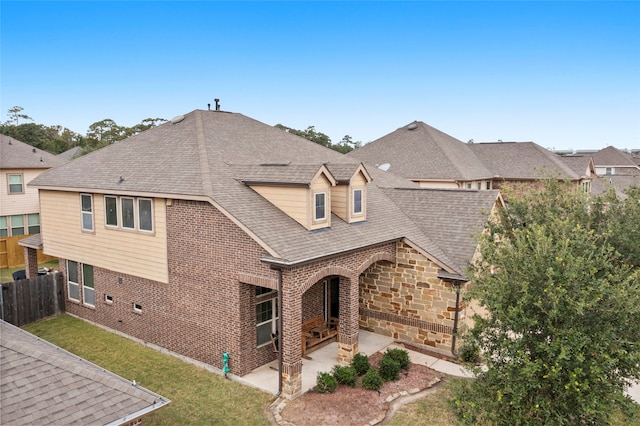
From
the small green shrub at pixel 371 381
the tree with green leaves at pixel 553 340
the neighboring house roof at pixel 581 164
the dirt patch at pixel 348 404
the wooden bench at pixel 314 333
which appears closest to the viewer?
the tree with green leaves at pixel 553 340

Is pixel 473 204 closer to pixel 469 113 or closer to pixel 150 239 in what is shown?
pixel 150 239

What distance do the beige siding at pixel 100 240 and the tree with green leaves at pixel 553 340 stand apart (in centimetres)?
992

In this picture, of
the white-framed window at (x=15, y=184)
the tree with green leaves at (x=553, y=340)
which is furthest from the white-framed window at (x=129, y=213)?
the white-framed window at (x=15, y=184)

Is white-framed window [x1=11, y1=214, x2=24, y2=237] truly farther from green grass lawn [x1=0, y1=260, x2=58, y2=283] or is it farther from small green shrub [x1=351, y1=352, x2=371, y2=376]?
small green shrub [x1=351, y1=352, x2=371, y2=376]

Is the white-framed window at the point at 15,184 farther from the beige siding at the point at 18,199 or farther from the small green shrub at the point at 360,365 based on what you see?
the small green shrub at the point at 360,365

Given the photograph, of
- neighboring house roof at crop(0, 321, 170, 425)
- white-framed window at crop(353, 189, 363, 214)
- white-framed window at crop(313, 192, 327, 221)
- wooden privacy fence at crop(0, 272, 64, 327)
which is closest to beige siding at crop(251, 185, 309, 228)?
white-framed window at crop(313, 192, 327, 221)

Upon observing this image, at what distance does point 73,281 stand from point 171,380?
816cm

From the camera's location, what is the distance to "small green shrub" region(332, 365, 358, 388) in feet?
37.9

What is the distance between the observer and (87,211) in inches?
634

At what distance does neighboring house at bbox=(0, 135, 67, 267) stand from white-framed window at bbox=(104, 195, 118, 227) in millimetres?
15048

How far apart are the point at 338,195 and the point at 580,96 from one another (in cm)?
2368

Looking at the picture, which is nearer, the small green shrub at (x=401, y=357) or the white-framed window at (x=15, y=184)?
the small green shrub at (x=401, y=357)

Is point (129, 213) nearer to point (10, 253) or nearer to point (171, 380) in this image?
point (171, 380)

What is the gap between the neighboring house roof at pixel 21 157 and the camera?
26.8 metres
